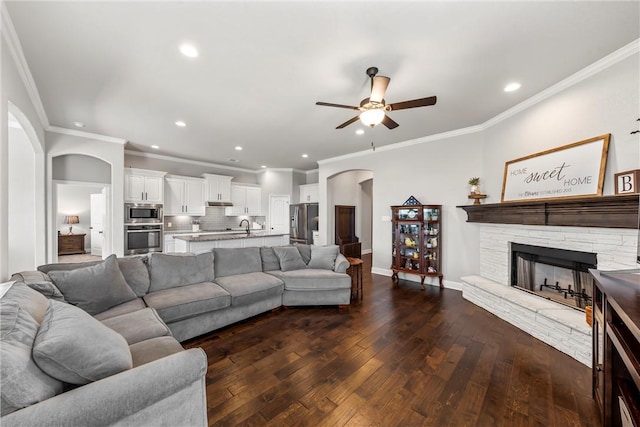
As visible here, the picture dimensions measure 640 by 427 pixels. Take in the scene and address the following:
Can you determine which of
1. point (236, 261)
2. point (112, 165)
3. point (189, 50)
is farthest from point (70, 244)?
point (189, 50)

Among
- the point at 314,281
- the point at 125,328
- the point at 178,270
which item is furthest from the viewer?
the point at 314,281

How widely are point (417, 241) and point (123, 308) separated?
442 centimetres

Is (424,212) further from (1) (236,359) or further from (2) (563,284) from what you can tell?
(1) (236,359)

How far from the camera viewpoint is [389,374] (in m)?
2.11

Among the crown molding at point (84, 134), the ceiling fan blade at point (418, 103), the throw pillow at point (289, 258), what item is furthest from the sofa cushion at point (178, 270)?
the crown molding at point (84, 134)

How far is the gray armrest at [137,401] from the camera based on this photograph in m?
0.93

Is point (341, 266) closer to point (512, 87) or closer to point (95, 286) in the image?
point (95, 286)

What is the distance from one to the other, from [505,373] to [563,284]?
1.77m

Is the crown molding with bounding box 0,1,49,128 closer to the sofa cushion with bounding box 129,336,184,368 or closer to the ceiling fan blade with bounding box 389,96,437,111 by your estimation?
the sofa cushion with bounding box 129,336,184,368

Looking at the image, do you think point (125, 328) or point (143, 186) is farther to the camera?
point (143, 186)

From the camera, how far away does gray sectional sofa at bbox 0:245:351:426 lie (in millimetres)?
990

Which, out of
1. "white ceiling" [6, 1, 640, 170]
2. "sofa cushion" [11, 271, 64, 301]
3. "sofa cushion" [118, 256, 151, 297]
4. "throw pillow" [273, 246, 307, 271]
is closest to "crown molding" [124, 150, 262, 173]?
"white ceiling" [6, 1, 640, 170]

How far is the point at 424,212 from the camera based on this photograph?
4637mm

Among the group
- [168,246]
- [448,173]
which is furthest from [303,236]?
[448,173]
